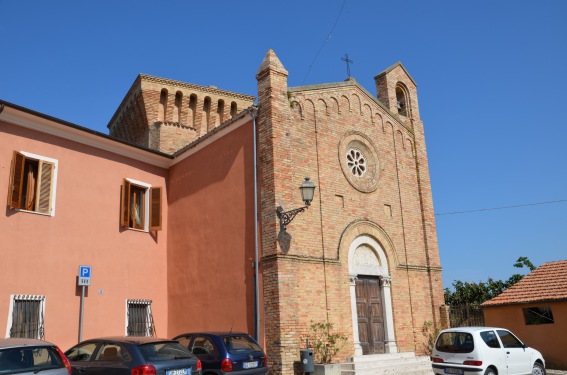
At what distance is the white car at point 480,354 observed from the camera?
35.4 feet

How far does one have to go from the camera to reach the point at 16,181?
1232 cm

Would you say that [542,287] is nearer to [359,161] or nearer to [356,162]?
[359,161]

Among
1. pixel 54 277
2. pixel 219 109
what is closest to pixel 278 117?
pixel 54 277

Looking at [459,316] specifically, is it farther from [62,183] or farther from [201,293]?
[62,183]

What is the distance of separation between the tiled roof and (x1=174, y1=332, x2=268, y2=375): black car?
11355 mm

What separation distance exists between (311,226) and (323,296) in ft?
5.85

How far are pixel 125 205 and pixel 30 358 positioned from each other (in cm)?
808

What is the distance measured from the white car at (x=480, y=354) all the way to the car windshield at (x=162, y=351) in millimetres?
5938

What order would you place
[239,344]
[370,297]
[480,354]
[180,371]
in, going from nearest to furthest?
1. [180,371]
2. [239,344]
3. [480,354]
4. [370,297]

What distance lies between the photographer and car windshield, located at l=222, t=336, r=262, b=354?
9.44 meters

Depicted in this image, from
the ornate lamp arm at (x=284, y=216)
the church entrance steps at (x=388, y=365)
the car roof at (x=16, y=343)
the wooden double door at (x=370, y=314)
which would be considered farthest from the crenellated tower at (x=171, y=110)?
the car roof at (x=16, y=343)

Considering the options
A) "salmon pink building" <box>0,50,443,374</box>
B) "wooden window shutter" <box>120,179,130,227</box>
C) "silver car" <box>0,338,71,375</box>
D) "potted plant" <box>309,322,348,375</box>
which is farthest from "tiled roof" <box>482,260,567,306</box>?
"silver car" <box>0,338,71,375</box>

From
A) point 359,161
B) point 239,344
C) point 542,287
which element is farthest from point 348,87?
point 542,287

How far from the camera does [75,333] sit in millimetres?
12766
